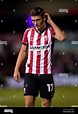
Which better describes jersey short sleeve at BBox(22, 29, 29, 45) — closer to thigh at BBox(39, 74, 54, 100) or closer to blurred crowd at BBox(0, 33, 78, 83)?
blurred crowd at BBox(0, 33, 78, 83)

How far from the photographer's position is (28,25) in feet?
10.2

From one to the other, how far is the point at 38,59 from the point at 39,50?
7 cm

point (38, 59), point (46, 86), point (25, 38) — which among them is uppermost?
point (25, 38)

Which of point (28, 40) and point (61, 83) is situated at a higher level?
point (28, 40)

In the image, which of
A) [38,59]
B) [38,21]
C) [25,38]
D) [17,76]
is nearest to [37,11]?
[38,21]

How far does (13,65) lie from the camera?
3.16m

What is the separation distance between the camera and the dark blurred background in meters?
3.11

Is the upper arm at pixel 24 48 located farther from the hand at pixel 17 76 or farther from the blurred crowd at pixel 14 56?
the hand at pixel 17 76

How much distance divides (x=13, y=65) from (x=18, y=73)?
7 cm

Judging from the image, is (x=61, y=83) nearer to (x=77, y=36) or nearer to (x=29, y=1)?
(x=77, y=36)

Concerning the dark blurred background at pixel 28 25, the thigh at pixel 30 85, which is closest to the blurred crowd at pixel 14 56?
the dark blurred background at pixel 28 25

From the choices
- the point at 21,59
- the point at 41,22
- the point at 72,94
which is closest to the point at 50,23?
the point at 41,22

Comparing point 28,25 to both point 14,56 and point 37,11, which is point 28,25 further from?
point 14,56

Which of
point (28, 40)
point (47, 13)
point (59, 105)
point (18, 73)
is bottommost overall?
point (59, 105)
